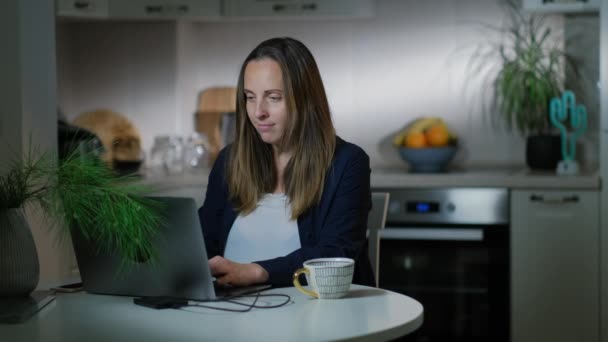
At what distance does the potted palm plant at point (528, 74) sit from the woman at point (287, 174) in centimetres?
216

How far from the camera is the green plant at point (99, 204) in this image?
166cm

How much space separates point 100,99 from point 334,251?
9.63ft

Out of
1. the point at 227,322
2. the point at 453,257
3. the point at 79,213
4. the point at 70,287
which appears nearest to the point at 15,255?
the point at 79,213

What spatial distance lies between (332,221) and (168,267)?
1.67 ft

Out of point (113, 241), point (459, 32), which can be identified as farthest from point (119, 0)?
point (113, 241)

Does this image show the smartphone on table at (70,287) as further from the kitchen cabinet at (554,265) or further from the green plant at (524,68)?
the green plant at (524,68)

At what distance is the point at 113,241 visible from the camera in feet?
5.73

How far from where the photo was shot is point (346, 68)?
14.9 ft

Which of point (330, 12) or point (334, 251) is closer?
point (334, 251)

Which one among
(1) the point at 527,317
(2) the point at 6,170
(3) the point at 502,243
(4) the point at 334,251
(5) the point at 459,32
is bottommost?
(1) the point at 527,317

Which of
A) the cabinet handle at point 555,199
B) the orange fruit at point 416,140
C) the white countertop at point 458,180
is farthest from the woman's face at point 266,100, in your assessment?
the orange fruit at point 416,140

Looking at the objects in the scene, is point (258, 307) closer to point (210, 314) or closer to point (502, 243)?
point (210, 314)

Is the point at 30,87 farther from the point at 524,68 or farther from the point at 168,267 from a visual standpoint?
the point at 524,68

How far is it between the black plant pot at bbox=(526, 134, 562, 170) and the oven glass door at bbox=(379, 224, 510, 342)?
0.48m
